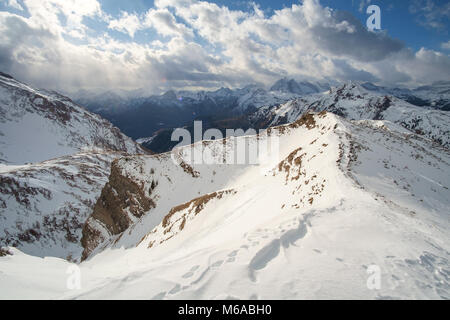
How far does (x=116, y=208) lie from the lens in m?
57.1

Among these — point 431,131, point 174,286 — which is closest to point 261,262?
point 174,286

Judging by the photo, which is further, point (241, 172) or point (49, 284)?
point (241, 172)

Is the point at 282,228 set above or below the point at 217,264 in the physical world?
above

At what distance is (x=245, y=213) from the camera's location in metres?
22.7

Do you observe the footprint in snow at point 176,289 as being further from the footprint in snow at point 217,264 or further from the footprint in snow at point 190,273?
the footprint in snow at point 217,264

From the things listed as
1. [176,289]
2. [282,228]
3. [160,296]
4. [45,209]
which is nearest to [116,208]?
[45,209]

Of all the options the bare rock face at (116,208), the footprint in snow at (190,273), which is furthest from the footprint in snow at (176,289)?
the bare rock face at (116,208)

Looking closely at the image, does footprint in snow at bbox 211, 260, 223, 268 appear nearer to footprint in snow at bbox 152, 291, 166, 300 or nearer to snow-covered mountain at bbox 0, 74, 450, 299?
snow-covered mountain at bbox 0, 74, 450, 299

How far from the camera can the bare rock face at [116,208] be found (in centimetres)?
5316

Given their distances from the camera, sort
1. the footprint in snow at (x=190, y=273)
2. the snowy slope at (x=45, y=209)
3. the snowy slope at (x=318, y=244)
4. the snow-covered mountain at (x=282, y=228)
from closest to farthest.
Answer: the snowy slope at (x=318, y=244), the snow-covered mountain at (x=282, y=228), the footprint in snow at (x=190, y=273), the snowy slope at (x=45, y=209)

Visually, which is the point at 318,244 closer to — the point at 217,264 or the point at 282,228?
the point at 282,228

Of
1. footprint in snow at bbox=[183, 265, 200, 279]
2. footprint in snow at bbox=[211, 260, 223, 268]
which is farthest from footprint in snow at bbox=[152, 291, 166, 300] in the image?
footprint in snow at bbox=[211, 260, 223, 268]
